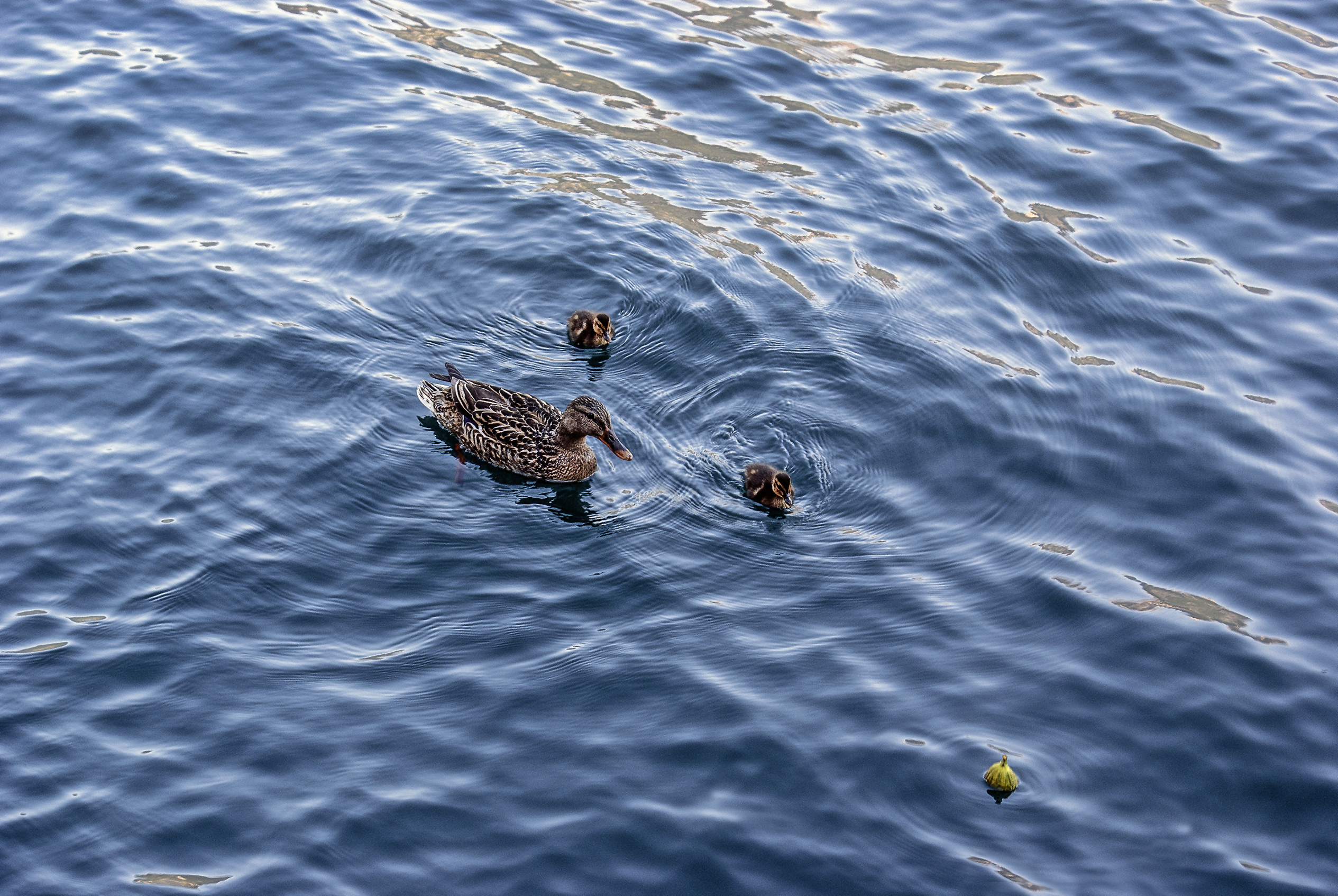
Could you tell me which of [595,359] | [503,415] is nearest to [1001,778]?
[503,415]

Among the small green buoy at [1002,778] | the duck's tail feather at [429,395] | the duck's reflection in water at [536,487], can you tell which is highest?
the duck's tail feather at [429,395]

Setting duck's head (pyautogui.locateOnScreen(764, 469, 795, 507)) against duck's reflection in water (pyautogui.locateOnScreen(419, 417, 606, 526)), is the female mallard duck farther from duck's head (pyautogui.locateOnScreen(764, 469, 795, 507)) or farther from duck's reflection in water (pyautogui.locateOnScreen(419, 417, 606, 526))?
duck's head (pyautogui.locateOnScreen(764, 469, 795, 507))

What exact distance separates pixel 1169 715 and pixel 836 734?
2.40m

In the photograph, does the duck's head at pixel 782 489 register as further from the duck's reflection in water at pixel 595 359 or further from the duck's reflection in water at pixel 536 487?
the duck's reflection in water at pixel 595 359

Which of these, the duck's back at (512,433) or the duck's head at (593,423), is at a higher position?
the duck's head at (593,423)

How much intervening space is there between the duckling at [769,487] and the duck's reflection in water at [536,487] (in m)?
1.31

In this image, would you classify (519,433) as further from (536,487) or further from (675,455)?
A: (675,455)

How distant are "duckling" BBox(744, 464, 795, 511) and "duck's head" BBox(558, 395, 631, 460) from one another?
1.07 m

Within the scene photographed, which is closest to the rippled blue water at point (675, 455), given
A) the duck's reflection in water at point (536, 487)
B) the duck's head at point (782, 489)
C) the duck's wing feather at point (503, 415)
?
the duck's reflection in water at point (536, 487)

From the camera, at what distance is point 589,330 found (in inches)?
469

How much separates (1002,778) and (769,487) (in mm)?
3095

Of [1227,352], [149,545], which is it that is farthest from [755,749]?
[1227,352]

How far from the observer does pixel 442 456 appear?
36.2 ft

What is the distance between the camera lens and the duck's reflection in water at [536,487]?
34.5 ft
